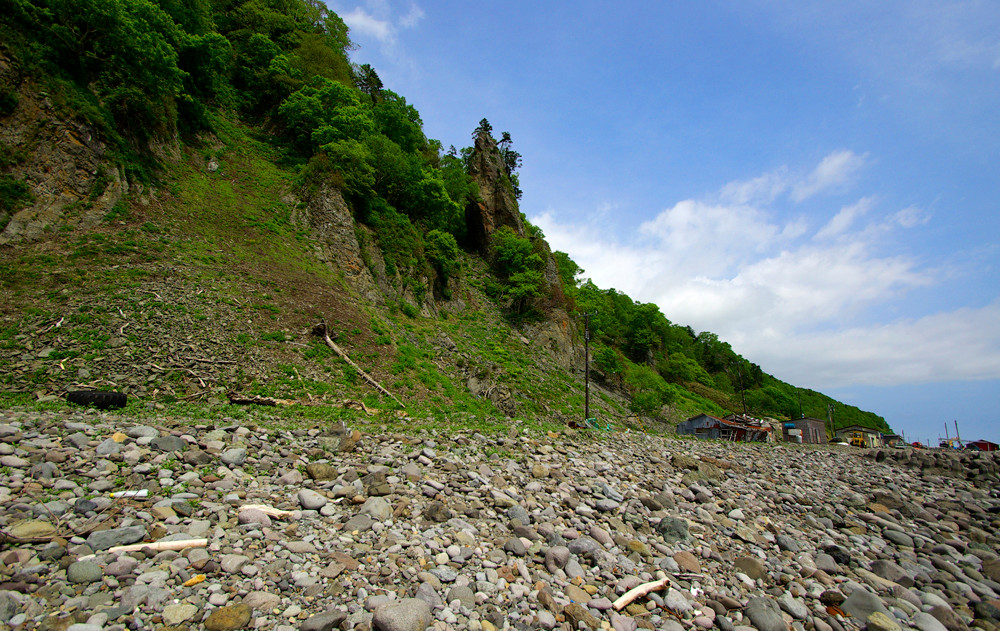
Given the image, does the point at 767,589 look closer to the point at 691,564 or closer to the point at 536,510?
the point at 691,564

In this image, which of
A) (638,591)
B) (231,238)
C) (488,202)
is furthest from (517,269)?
(638,591)

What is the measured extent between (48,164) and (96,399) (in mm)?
11433

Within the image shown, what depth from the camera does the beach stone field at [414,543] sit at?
3.74m

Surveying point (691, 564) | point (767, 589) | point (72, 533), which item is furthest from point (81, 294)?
point (767, 589)

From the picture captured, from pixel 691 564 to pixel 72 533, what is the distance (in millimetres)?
7885

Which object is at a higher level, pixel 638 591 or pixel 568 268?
pixel 568 268

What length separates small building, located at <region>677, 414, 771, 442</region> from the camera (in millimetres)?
35019

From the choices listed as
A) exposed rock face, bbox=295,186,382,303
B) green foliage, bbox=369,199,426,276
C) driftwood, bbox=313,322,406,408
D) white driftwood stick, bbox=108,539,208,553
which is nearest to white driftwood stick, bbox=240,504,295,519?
white driftwood stick, bbox=108,539,208,553

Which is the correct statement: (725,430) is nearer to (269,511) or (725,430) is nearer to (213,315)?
(213,315)

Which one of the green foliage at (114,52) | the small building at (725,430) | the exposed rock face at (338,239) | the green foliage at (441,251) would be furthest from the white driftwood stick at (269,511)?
the small building at (725,430)

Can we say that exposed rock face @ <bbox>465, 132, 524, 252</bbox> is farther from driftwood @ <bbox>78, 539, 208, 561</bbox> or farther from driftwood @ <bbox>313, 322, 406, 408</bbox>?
driftwood @ <bbox>78, 539, 208, 561</bbox>

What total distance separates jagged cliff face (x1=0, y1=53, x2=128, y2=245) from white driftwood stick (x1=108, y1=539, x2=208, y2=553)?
601 inches

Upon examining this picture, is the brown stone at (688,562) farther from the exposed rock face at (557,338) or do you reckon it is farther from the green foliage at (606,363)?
the green foliage at (606,363)

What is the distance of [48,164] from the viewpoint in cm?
1398
